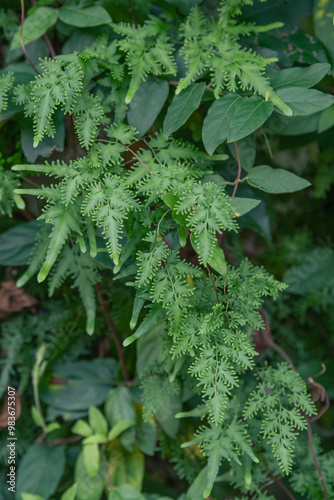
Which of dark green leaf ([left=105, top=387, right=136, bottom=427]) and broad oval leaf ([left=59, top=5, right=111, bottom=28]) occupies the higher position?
broad oval leaf ([left=59, top=5, right=111, bottom=28])

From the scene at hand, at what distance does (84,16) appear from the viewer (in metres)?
0.88

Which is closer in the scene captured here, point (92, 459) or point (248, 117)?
point (248, 117)

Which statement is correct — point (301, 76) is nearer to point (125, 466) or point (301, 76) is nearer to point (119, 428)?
point (119, 428)

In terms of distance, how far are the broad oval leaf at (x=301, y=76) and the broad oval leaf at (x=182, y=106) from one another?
0.13m

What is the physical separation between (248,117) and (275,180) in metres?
0.14

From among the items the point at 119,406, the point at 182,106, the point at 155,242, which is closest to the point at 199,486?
the point at 119,406

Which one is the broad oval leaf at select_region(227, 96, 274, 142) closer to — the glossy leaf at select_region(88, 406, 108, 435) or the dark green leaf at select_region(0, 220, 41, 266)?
the dark green leaf at select_region(0, 220, 41, 266)

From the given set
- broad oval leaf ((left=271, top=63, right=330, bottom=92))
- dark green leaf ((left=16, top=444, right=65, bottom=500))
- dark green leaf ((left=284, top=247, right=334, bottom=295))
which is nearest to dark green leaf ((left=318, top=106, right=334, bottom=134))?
broad oval leaf ((left=271, top=63, right=330, bottom=92))

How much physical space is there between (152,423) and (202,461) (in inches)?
5.1

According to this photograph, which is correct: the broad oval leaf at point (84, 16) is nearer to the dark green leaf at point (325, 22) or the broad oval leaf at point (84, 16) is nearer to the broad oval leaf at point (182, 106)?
the broad oval leaf at point (182, 106)

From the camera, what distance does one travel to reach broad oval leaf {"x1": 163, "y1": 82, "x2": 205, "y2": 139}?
784mm

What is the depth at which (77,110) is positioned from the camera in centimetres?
77

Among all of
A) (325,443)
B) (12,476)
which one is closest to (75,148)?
(12,476)

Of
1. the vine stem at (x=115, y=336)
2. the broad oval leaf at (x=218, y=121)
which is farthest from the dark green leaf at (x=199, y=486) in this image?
the broad oval leaf at (x=218, y=121)
